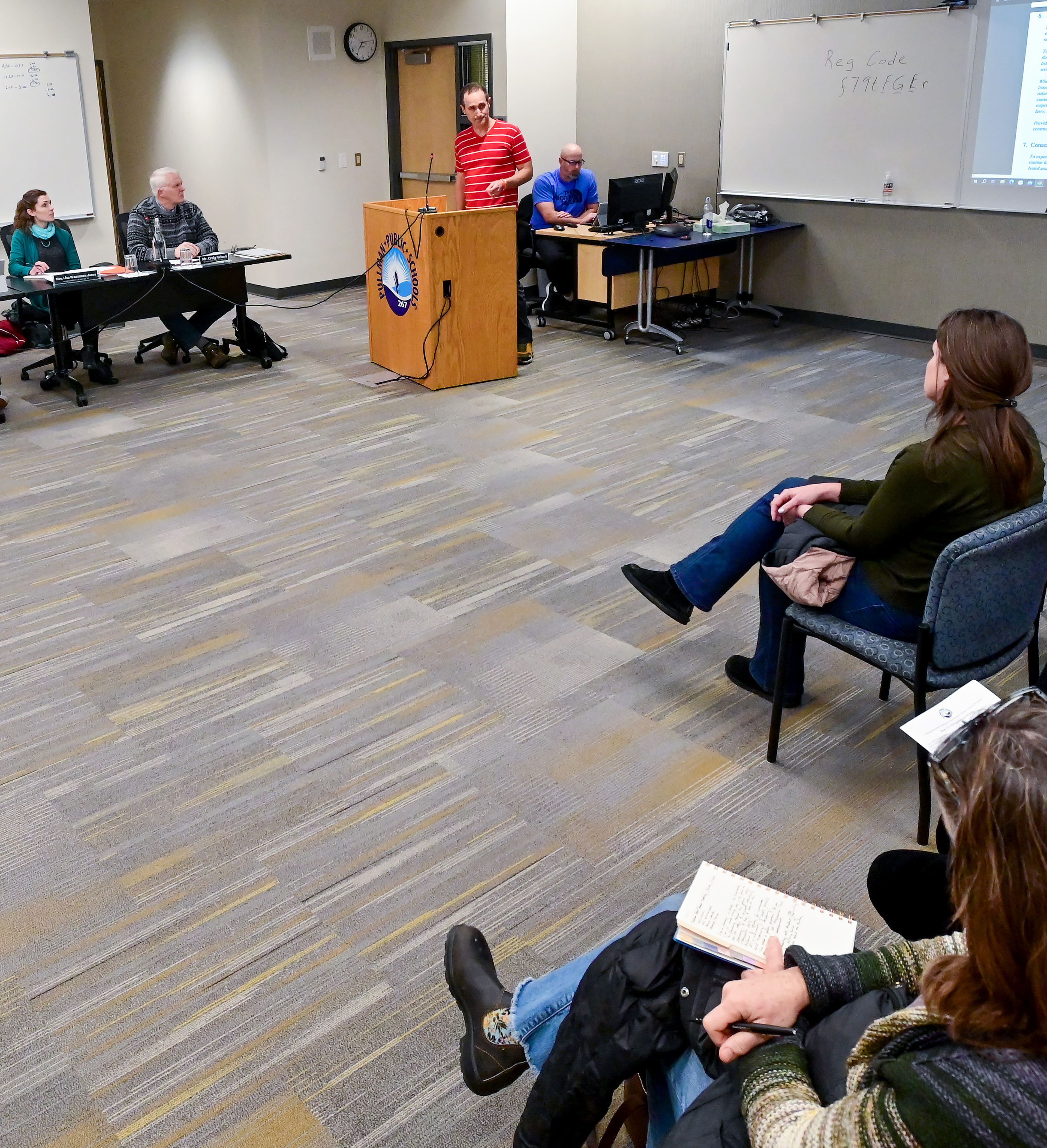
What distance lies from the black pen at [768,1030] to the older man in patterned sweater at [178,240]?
636 cm

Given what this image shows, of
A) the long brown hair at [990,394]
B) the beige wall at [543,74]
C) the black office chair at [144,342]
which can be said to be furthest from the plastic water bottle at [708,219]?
the long brown hair at [990,394]

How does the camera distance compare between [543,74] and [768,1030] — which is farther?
[543,74]

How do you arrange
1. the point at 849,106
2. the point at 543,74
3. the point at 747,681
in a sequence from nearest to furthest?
the point at 747,681
the point at 849,106
the point at 543,74

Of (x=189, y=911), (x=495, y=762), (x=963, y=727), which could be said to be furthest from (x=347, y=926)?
(x=963, y=727)

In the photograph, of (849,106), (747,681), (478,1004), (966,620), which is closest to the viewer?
(478,1004)

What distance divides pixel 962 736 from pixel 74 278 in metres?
6.17

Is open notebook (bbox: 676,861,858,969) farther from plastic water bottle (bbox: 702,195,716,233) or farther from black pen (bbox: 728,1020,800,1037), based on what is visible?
plastic water bottle (bbox: 702,195,716,233)

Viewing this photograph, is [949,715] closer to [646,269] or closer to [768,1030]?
[768,1030]

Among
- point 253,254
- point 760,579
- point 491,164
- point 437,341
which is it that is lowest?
point 760,579

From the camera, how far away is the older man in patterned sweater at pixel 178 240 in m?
Result: 6.92

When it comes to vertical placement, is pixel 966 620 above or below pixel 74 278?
below

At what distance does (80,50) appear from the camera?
821 cm

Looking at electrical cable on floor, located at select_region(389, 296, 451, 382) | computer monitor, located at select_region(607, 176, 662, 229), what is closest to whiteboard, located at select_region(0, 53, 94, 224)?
electrical cable on floor, located at select_region(389, 296, 451, 382)

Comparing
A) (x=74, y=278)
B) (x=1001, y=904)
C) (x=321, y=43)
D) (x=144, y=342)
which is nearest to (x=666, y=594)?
(x=1001, y=904)
